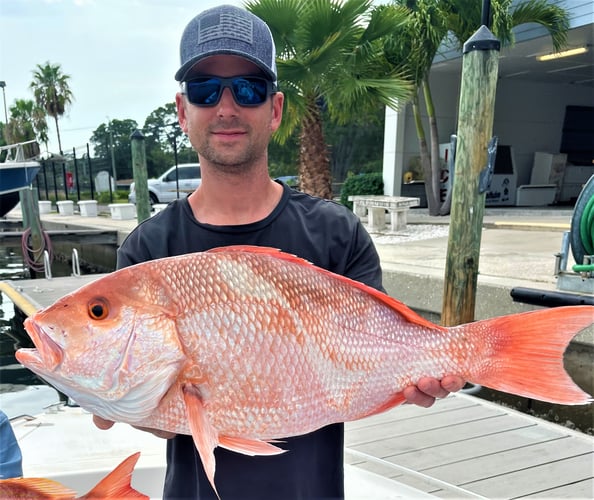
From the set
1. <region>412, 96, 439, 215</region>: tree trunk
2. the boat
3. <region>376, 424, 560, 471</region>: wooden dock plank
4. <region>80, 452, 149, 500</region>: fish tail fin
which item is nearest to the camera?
<region>80, 452, 149, 500</region>: fish tail fin

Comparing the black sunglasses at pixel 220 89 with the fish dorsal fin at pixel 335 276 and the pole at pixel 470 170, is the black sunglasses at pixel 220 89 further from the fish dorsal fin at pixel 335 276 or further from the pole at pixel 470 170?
the pole at pixel 470 170

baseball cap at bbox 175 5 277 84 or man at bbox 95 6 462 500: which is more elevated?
baseball cap at bbox 175 5 277 84

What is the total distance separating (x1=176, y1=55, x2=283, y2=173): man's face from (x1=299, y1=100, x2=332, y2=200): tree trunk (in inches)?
273

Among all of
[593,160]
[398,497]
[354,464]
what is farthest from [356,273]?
[593,160]

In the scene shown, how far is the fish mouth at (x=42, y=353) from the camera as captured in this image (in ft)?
3.23

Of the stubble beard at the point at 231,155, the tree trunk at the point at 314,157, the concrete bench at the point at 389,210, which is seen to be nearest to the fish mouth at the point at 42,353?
the stubble beard at the point at 231,155

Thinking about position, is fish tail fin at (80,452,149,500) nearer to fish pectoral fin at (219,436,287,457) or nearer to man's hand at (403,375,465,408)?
fish pectoral fin at (219,436,287,457)

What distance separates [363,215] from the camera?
1126 centimetres

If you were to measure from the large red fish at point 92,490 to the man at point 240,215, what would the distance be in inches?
8.8

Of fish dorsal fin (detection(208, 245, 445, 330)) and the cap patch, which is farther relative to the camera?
the cap patch

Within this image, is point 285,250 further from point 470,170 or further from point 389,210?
point 389,210

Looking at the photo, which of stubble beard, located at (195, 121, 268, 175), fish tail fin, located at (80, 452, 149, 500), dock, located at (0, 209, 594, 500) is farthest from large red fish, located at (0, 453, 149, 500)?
dock, located at (0, 209, 594, 500)

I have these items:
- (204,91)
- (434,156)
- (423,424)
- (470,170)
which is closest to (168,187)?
(434,156)

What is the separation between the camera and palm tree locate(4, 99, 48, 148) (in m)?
33.5
